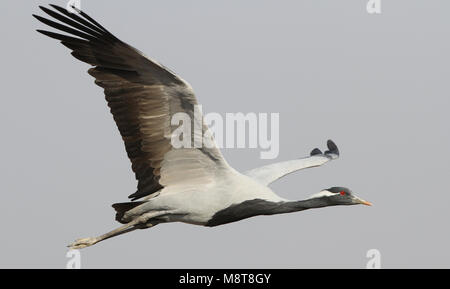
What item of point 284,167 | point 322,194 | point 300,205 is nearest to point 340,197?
point 322,194

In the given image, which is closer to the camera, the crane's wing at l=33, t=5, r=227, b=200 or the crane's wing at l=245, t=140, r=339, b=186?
the crane's wing at l=33, t=5, r=227, b=200

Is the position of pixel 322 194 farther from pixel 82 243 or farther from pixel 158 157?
pixel 82 243

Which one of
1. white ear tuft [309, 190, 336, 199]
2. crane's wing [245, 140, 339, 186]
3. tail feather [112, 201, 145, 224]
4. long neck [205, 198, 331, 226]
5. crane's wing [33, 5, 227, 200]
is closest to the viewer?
crane's wing [33, 5, 227, 200]

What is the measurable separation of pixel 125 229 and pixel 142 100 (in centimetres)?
232

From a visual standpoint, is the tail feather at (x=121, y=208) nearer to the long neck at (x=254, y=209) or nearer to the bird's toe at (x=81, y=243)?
the bird's toe at (x=81, y=243)

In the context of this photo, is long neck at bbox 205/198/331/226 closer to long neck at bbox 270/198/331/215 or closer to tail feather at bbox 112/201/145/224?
long neck at bbox 270/198/331/215

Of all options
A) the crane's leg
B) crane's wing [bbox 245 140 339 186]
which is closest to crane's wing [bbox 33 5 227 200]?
the crane's leg

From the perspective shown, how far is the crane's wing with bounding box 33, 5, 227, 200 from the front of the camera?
14.7 m

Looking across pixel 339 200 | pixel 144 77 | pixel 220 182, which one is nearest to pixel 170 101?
pixel 144 77

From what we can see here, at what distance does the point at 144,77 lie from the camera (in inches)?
583

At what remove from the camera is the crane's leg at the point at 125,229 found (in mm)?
15758

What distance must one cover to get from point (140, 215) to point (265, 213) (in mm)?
2006

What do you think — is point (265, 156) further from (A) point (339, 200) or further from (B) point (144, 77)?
(B) point (144, 77)

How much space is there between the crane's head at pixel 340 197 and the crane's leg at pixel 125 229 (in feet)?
8.41
